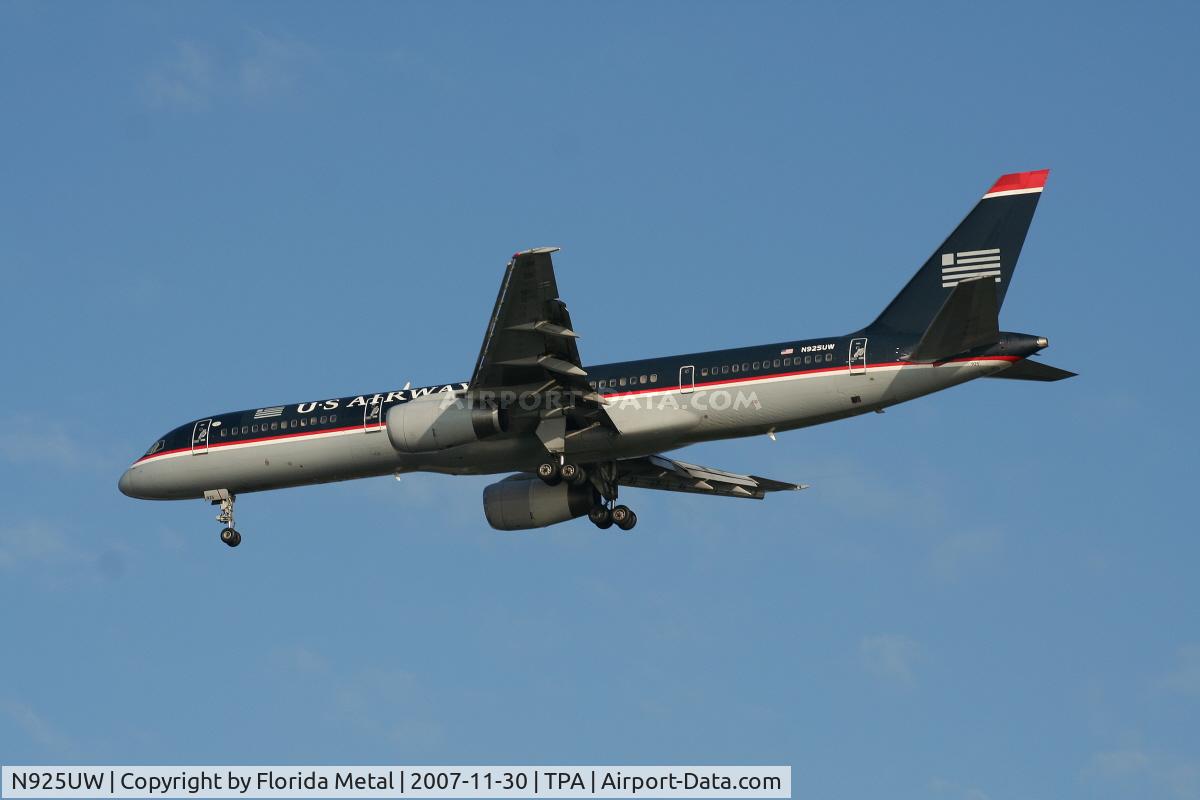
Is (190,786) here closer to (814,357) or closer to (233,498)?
(233,498)

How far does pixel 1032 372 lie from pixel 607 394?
9.20 metres

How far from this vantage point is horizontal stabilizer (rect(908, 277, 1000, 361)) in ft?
110

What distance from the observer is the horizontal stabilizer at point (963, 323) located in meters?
33.6

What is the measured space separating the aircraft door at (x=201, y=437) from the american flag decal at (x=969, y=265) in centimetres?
1820

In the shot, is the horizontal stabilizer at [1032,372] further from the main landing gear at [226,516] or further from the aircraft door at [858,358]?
the main landing gear at [226,516]

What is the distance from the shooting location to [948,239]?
37281mm

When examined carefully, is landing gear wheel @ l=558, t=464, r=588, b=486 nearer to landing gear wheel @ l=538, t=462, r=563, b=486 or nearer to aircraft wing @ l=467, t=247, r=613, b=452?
landing gear wheel @ l=538, t=462, r=563, b=486

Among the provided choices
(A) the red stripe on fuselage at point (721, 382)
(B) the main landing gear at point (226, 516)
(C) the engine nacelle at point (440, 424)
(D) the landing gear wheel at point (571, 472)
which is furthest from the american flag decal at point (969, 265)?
(B) the main landing gear at point (226, 516)

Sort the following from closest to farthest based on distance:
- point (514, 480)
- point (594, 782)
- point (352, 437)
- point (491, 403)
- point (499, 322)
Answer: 1. point (594, 782)
2. point (499, 322)
3. point (491, 403)
4. point (352, 437)
5. point (514, 480)

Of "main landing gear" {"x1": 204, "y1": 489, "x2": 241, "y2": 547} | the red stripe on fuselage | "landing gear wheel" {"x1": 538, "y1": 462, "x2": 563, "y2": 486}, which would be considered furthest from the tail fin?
"main landing gear" {"x1": 204, "y1": 489, "x2": 241, "y2": 547}

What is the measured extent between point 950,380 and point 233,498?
18.0 meters

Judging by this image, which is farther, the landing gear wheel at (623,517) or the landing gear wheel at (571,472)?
the landing gear wheel at (623,517)

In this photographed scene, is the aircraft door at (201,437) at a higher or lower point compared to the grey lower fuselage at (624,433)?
higher

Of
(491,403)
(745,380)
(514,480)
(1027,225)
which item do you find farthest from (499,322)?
(1027,225)
